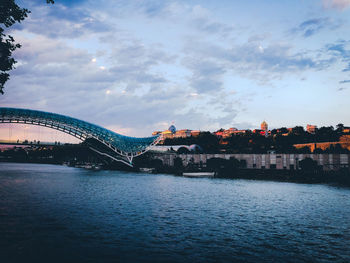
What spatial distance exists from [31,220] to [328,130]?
149477 millimetres

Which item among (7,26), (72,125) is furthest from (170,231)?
(72,125)

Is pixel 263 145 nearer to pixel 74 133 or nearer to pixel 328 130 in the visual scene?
pixel 328 130

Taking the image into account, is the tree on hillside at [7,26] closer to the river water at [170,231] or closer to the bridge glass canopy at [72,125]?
the river water at [170,231]

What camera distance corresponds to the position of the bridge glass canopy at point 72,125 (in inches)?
3504

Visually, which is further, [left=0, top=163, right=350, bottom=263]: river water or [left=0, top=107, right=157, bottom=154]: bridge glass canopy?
[left=0, top=107, right=157, bottom=154]: bridge glass canopy

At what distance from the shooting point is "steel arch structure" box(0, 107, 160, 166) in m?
89.2

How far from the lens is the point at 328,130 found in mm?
141125

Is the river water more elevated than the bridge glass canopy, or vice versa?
the bridge glass canopy

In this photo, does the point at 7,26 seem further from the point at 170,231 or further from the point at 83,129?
the point at 83,129

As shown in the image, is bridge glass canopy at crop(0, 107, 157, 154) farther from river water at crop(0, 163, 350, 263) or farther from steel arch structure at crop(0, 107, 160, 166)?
river water at crop(0, 163, 350, 263)

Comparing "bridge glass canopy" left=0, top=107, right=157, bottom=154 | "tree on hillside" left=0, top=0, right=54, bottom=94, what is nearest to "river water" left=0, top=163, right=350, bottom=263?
"tree on hillside" left=0, top=0, right=54, bottom=94

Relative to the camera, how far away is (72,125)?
9831cm

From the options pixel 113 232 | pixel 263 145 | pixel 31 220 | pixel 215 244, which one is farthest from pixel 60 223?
pixel 263 145

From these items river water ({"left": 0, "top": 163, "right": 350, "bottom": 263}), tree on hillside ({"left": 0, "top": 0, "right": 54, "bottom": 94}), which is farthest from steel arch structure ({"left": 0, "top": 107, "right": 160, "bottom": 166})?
tree on hillside ({"left": 0, "top": 0, "right": 54, "bottom": 94})
